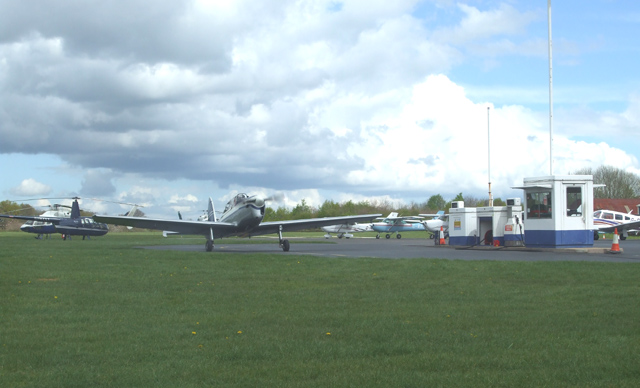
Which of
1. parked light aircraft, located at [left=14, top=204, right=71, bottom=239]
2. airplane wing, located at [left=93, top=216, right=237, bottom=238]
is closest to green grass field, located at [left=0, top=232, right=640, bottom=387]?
airplane wing, located at [left=93, top=216, right=237, bottom=238]

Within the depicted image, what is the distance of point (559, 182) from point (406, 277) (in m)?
14.8

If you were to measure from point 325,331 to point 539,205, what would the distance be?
21.1 metres

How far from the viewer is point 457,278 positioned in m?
13.4

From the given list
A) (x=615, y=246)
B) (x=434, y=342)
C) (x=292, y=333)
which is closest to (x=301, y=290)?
(x=292, y=333)

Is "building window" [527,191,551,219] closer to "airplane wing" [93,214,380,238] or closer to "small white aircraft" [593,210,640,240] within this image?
"airplane wing" [93,214,380,238]

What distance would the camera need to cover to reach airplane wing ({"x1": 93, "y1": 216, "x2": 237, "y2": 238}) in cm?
2927

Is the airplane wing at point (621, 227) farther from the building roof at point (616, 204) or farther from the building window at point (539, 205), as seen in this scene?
the building roof at point (616, 204)

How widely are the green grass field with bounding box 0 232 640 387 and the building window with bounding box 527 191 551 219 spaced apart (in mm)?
12660

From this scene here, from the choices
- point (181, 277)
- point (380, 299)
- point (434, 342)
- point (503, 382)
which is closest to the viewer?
point (503, 382)

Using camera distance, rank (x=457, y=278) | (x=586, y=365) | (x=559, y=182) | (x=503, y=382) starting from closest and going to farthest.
→ (x=503, y=382) → (x=586, y=365) → (x=457, y=278) → (x=559, y=182)

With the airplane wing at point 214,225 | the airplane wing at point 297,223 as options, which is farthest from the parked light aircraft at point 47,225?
the airplane wing at point 297,223

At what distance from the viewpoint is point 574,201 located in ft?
85.0

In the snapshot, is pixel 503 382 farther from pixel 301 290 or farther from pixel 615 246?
pixel 615 246

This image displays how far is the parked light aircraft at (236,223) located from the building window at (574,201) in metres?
9.65
